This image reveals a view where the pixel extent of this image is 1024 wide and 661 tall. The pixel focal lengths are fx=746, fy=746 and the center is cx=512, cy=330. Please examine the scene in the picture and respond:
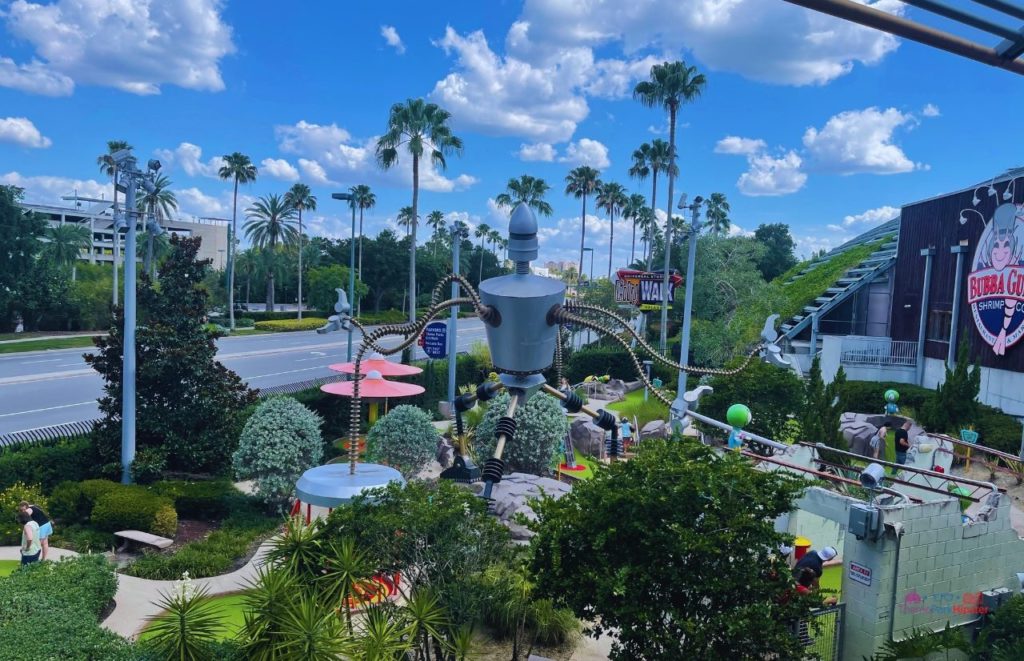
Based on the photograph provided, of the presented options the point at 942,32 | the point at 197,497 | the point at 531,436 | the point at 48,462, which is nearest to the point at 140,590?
the point at 197,497

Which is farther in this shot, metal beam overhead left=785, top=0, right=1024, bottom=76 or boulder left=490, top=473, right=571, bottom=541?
boulder left=490, top=473, right=571, bottom=541

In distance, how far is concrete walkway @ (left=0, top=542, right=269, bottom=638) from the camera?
31.9 feet

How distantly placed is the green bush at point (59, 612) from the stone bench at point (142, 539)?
8.24ft

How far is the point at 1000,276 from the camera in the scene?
24.0m

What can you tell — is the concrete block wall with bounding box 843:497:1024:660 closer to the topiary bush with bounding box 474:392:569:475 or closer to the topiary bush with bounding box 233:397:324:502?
the topiary bush with bounding box 474:392:569:475

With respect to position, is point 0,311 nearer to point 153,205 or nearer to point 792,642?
point 153,205

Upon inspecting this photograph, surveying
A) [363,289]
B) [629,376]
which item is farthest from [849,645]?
[363,289]

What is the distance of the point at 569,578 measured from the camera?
7.12 metres

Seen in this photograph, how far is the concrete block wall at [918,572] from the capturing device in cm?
831

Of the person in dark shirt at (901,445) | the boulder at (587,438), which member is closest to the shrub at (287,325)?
the boulder at (587,438)

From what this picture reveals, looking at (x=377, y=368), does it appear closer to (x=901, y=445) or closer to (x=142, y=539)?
(x=142, y=539)

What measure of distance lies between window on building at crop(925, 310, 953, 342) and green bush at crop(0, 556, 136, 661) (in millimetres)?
28243

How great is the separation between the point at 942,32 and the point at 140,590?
39.1 feet

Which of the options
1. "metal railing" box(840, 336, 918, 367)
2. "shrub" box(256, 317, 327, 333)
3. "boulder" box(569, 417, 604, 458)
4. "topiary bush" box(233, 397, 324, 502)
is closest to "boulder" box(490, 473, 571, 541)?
"topiary bush" box(233, 397, 324, 502)
